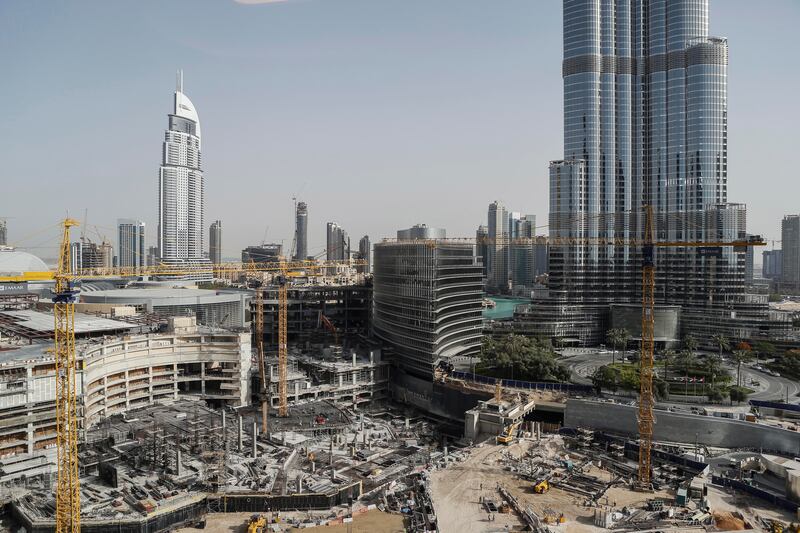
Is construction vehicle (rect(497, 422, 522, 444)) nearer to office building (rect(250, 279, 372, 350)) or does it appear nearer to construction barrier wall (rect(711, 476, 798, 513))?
construction barrier wall (rect(711, 476, 798, 513))

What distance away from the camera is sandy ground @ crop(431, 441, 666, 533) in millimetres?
31109

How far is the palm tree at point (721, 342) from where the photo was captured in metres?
65.1

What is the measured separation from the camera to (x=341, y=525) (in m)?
31.5

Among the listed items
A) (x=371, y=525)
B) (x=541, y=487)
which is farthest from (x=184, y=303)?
(x=541, y=487)

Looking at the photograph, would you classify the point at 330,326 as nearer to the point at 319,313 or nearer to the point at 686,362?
the point at 319,313

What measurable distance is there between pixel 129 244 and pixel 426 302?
15913 centimetres

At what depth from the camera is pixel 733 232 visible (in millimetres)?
74188

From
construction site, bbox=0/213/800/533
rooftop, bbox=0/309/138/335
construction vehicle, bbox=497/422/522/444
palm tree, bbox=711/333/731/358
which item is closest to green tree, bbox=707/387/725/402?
construction site, bbox=0/213/800/533

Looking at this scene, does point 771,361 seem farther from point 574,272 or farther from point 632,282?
point 574,272

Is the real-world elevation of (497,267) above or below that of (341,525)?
above

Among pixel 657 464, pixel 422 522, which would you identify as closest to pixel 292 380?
pixel 422 522

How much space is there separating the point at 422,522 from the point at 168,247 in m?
150

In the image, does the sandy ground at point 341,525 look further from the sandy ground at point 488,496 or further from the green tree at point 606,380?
the green tree at point 606,380

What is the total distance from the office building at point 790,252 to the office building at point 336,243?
4616 inches
